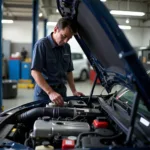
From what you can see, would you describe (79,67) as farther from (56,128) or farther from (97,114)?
(56,128)

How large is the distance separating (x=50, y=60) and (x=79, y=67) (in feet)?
27.2

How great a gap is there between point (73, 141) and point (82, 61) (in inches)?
373

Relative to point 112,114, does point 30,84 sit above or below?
below

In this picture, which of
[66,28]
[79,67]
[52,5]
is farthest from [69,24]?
[79,67]

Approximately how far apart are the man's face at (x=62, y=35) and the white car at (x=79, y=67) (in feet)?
26.3

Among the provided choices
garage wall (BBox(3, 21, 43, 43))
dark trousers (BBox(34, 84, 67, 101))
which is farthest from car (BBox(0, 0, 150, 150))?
garage wall (BBox(3, 21, 43, 43))

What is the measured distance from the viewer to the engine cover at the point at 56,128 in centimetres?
139

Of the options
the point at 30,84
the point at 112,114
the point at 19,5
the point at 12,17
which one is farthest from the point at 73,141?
the point at 12,17

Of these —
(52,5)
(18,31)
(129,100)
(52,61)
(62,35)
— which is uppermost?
(52,5)

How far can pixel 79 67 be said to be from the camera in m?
10.5

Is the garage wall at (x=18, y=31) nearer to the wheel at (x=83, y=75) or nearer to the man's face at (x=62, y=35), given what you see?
the wheel at (x=83, y=75)

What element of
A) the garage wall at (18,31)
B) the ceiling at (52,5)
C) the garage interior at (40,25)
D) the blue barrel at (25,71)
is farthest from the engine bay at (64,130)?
the garage wall at (18,31)

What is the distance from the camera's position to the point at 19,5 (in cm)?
930

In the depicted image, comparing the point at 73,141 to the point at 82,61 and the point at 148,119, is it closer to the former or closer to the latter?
the point at 148,119
